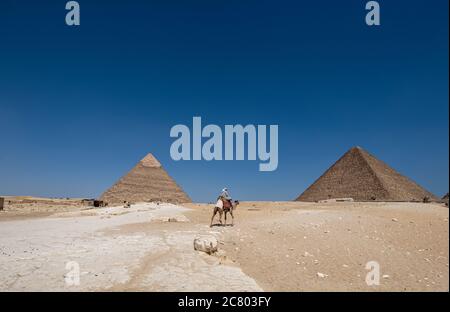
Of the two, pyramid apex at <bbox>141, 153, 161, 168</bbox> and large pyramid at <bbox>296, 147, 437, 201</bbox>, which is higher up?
pyramid apex at <bbox>141, 153, 161, 168</bbox>

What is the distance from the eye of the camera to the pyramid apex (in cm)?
8937

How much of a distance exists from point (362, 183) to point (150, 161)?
180 ft

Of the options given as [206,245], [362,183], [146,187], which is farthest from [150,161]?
[206,245]

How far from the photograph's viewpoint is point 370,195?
5272 centimetres

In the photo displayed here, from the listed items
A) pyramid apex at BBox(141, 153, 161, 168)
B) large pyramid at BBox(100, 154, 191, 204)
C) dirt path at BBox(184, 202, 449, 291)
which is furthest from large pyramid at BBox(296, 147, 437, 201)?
dirt path at BBox(184, 202, 449, 291)

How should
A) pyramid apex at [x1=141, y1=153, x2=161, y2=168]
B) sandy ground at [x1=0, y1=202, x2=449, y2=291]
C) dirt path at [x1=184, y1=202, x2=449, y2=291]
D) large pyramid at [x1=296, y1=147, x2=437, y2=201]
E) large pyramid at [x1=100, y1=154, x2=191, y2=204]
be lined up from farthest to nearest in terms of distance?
pyramid apex at [x1=141, y1=153, x2=161, y2=168] < large pyramid at [x1=100, y1=154, x2=191, y2=204] < large pyramid at [x1=296, y1=147, x2=437, y2=201] < dirt path at [x1=184, y1=202, x2=449, y2=291] < sandy ground at [x1=0, y1=202, x2=449, y2=291]

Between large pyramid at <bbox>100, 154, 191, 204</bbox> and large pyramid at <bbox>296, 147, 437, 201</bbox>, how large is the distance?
34326 mm

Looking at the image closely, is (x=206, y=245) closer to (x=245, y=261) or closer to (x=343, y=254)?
(x=245, y=261)

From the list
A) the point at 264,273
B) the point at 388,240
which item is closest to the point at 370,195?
the point at 388,240

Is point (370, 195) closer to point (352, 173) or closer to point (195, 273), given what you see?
point (352, 173)

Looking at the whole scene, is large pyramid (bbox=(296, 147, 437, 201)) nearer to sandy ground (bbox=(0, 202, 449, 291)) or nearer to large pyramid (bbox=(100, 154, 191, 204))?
large pyramid (bbox=(100, 154, 191, 204))

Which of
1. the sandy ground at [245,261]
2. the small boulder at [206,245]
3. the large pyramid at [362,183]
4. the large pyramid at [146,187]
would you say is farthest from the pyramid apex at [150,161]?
the small boulder at [206,245]

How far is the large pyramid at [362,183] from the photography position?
52969mm
